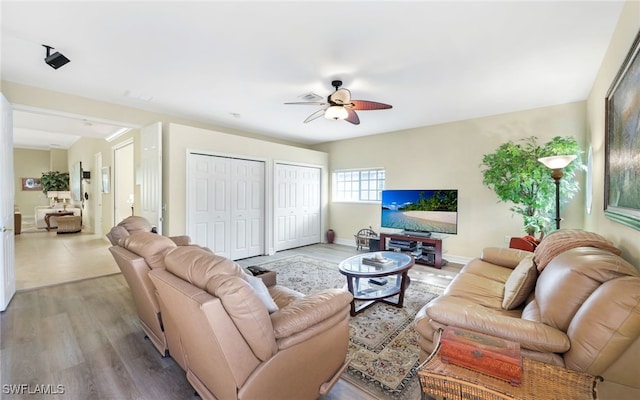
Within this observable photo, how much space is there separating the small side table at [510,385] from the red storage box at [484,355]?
0.9 inches

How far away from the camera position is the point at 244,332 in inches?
46.3

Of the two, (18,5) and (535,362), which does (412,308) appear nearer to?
(535,362)

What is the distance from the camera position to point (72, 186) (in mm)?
9375

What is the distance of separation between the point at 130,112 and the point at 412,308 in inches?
197

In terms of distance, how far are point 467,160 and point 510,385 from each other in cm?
448

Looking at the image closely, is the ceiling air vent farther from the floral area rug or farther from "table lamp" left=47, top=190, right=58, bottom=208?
"table lamp" left=47, top=190, right=58, bottom=208

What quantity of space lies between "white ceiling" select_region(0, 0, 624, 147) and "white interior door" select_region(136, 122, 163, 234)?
0.49m

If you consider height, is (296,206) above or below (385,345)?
above

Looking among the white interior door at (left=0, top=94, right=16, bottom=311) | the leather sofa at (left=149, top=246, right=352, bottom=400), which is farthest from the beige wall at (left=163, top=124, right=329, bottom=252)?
the leather sofa at (left=149, top=246, right=352, bottom=400)

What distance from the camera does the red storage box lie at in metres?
1.06

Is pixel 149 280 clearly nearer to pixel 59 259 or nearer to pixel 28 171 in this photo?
pixel 59 259

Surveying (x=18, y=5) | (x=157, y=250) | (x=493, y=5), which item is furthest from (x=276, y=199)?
(x=493, y=5)

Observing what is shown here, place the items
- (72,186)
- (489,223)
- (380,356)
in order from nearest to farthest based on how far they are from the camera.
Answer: (380,356), (489,223), (72,186)

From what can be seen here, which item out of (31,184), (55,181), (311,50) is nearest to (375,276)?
(311,50)
